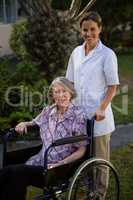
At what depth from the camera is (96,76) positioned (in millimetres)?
4816

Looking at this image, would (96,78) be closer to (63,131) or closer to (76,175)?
(63,131)

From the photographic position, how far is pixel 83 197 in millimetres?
4668

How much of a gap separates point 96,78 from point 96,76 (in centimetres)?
2

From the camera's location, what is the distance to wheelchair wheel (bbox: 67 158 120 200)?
4.48 metres

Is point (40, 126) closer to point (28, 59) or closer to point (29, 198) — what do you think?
point (29, 198)

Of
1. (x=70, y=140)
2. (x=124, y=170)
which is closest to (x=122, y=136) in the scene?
(x=124, y=170)

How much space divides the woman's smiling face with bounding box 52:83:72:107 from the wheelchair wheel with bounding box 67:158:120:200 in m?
0.52

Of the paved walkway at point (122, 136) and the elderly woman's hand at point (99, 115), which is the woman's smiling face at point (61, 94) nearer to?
the elderly woman's hand at point (99, 115)

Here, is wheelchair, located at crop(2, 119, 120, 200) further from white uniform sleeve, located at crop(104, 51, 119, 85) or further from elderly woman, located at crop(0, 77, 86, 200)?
white uniform sleeve, located at crop(104, 51, 119, 85)

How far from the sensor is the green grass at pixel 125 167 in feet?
19.0

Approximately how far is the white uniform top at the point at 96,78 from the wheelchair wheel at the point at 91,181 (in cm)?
34

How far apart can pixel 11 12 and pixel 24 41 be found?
8340mm

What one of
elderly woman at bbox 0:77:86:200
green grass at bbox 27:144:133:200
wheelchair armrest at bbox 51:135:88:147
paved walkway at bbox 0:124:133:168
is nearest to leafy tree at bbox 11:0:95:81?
paved walkway at bbox 0:124:133:168

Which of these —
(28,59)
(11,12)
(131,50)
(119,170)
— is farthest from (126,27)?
(119,170)
